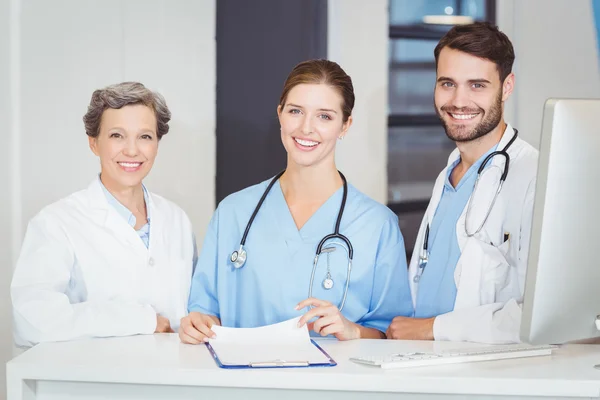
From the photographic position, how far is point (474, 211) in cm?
212

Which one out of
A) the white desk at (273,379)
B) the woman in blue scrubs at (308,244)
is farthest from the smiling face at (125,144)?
the white desk at (273,379)

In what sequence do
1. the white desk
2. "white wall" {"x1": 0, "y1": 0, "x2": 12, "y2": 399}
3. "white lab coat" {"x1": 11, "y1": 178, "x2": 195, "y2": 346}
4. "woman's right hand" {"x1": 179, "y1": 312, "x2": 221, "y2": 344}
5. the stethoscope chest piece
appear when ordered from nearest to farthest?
the white desk → "woman's right hand" {"x1": 179, "y1": 312, "x2": 221, "y2": 344} → "white lab coat" {"x1": 11, "y1": 178, "x2": 195, "y2": 346} → the stethoscope chest piece → "white wall" {"x1": 0, "y1": 0, "x2": 12, "y2": 399}

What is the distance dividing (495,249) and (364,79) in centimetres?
121

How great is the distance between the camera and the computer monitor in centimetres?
125

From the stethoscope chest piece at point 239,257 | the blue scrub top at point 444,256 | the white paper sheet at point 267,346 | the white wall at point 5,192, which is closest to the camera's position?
the white paper sheet at point 267,346

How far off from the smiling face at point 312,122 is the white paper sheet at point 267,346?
1.74ft

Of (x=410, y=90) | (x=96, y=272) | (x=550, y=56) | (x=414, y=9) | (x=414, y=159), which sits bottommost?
(x=96, y=272)

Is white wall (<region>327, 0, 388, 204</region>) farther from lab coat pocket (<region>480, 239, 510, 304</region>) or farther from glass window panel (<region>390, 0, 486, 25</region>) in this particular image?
lab coat pocket (<region>480, 239, 510, 304</region>)

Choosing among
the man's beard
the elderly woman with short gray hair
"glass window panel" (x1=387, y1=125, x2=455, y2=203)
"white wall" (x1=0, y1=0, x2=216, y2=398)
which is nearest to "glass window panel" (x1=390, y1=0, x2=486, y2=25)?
"glass window panel" (x1=387, y1=125, x2=455, y2=203)

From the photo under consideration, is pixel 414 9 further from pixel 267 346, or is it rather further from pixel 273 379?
pixel 273 379

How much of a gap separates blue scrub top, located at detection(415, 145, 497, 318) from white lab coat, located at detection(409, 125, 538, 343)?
0.12ft

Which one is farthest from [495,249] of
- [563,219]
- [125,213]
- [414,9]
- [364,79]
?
[414,9]

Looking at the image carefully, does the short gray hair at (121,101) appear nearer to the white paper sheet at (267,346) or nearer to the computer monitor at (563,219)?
the white paper sheet at (267,346)

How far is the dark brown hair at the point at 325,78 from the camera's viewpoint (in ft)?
6.81
